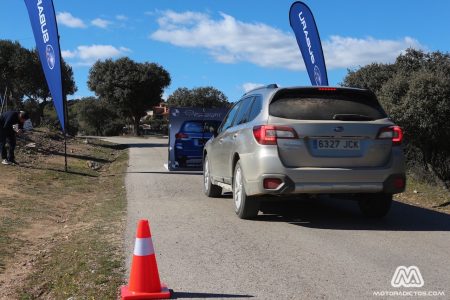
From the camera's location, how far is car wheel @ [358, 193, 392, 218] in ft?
25.1

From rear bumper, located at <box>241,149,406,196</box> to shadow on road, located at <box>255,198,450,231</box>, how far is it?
652 mm

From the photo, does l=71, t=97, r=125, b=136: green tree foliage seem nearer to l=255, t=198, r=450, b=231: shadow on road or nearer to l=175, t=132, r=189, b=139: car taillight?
l=175, t=132, r=189, b=139: car taillight

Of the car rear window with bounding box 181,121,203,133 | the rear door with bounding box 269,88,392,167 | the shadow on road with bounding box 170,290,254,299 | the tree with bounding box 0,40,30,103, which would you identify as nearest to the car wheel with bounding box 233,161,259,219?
the rear door with bounding box 269,88,392,167

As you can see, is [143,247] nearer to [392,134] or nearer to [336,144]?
[336,144]

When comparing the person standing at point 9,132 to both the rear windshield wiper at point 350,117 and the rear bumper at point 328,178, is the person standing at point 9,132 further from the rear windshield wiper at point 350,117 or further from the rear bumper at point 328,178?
the rear windshield wiper at point 350,117

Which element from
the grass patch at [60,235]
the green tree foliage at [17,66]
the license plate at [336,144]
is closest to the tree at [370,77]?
the grass patch at [60,235]

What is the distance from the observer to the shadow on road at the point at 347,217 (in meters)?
7.38

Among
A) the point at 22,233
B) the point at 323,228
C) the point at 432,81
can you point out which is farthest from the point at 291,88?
the point at 432,81

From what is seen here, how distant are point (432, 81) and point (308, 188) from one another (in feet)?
30.8

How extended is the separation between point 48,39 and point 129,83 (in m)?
39.4

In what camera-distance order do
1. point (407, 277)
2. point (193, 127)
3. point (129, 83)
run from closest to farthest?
1. point (407, 277)
2. point (193, 127)
3. point (129, 83)

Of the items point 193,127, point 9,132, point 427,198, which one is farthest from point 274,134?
point 9,132

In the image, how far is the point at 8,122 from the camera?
591 inches

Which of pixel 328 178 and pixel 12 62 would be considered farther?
pixel 12 62
